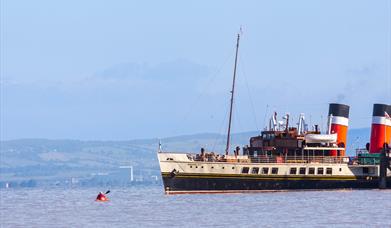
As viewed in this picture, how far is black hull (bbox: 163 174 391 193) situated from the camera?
126 meters

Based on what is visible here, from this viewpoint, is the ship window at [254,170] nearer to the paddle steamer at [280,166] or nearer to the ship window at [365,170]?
the paddle steamer at [280,166]

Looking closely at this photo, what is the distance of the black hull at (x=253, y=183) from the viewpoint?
12606 centimetres

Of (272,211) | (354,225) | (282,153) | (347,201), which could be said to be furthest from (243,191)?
(354,225)

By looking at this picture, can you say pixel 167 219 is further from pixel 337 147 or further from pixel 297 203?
pixel 337 147

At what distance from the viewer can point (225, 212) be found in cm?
9756

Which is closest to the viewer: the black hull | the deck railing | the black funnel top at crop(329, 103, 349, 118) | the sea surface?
the sea surface

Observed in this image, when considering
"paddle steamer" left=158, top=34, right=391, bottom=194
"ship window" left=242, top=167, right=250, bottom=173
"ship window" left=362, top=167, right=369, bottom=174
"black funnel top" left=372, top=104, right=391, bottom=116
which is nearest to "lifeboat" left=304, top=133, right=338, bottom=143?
"paddle steamer" left=158, top=34, right=391, bottom=194

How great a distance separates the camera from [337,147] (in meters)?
134

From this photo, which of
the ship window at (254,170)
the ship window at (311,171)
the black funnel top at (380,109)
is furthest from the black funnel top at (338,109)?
the ship window at (254,170)

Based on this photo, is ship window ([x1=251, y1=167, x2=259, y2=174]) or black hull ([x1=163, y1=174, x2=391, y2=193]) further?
ship window ([x1=251, y1=167, x2=259, y2=174])

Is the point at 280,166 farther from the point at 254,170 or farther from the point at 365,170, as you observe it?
the point at 365,170

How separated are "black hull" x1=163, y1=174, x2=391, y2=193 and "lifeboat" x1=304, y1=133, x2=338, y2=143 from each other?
11.8ft

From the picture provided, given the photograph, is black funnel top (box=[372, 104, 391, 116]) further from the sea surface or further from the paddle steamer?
the sea surface

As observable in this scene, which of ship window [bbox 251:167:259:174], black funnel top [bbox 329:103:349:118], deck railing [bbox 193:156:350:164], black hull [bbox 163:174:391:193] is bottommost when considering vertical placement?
black hull [bbox 163:174:391:193]
